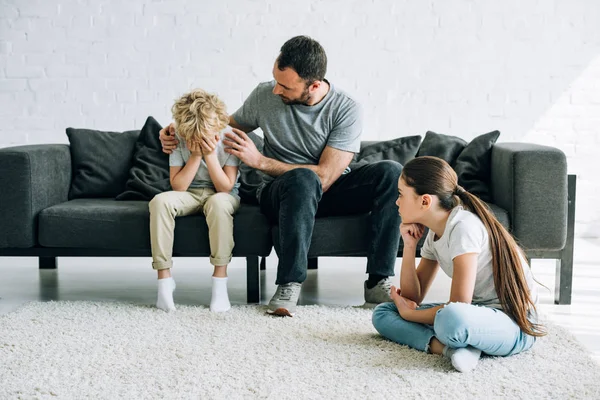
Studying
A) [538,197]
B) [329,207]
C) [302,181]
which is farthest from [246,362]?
[538,197]

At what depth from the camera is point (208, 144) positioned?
9.23 feet

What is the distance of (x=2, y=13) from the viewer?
4293 millimetres

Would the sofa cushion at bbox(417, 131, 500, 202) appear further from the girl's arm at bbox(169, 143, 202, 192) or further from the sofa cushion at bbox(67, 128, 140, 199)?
the sofa cushion at bbox(67, 128, 140, 199)

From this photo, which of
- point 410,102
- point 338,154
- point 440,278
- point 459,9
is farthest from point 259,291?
point 459,9

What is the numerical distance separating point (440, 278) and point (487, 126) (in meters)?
1.38

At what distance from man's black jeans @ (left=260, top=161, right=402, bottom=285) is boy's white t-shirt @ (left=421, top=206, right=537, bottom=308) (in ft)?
1.79

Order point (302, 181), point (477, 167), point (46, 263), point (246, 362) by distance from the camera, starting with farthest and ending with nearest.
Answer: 1. point (46, 263)
2. point (477, 167)
3. point (302, 181)
4. point (246, 362)

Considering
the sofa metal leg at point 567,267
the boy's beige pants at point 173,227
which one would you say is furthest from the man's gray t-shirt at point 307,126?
the sofa metal leg at point 567,267

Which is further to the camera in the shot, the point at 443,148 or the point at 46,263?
the point at 46,263

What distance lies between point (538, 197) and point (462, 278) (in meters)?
0.97

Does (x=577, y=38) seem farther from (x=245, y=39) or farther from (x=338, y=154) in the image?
(x=338, y=154)

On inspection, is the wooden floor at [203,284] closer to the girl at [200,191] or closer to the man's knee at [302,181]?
the girl at [200,191]

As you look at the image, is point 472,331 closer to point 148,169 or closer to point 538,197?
point 538,197

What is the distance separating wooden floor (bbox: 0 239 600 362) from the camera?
9.39ft
